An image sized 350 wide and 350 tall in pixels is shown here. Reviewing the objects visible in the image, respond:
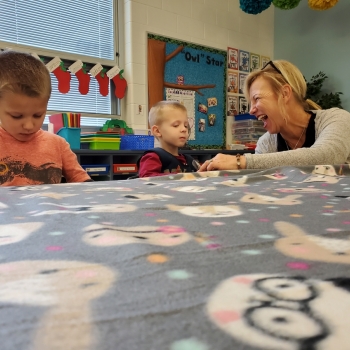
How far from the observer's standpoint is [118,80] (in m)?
2.62

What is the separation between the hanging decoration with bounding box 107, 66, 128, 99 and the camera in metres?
2.60

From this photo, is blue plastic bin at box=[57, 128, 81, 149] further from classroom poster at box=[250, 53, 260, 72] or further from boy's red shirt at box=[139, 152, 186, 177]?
classroom poster at box=[250, 53, 260, 72]

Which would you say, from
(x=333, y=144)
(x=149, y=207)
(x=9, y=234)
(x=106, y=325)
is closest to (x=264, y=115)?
(x=333, y=144)

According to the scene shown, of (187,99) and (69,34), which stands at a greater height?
(69,34)

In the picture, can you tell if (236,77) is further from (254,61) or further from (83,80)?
(83,80)

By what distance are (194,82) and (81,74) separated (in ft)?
3.10

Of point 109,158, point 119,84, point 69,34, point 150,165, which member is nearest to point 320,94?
point 119,84

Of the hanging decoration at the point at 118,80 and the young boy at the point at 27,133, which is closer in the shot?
the young boy at the point at 27,133

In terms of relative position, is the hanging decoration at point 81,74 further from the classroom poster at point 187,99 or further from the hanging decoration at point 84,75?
the classroom poster at point 187,99

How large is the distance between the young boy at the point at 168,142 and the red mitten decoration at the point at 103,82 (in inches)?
42.2

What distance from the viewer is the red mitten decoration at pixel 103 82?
8.48 ft

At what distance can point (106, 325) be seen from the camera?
0.17 m

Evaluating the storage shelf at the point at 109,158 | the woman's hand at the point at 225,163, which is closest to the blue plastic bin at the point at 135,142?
the storage shelf at the point at 109,158

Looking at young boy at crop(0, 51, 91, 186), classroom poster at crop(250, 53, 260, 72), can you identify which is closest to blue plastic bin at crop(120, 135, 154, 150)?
young boy at crop(0, 51, 91, 186)
